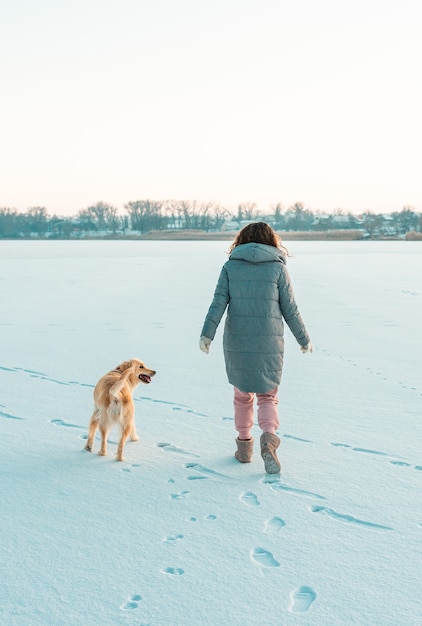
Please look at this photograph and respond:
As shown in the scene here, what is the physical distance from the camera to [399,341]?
7.62 metres

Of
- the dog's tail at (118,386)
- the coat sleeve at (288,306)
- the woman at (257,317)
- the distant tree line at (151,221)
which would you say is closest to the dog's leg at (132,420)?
the dog's tail at (118,386)

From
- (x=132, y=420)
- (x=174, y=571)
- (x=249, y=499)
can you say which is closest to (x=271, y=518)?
(x=249, y=499)

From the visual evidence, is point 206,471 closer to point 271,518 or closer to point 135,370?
point 271,518

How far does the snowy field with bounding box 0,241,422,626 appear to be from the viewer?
7.10 feet

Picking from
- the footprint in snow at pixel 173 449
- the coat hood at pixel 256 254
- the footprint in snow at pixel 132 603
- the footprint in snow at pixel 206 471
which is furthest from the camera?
the footprint in snow at pixel 173 449

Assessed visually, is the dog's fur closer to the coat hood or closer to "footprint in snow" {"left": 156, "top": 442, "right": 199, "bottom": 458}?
"footprint in snow" {"left": 156, "top": 442, "right": 199, "bottom": 458}

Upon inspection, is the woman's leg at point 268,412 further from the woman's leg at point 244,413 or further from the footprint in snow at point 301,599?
the footprint in snow at point 301,599

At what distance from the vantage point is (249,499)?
305 cm

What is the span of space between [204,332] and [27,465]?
130 centimetres

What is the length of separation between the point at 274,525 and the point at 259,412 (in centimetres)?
94

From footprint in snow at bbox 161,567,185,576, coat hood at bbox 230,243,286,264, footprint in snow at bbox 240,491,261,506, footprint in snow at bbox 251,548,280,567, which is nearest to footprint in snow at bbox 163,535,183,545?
footprint in snow at bbox 161,567,185,576

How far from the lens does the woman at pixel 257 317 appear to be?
349 centimetres

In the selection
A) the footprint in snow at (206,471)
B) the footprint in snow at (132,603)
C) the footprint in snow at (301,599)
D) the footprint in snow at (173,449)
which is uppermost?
the footprint in snow at (173,449)

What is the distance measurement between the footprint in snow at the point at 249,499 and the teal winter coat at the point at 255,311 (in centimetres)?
63
